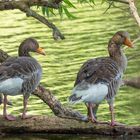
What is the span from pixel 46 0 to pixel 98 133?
2559 mm

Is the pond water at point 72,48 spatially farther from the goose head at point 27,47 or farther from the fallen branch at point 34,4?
the goose head at point 27,47

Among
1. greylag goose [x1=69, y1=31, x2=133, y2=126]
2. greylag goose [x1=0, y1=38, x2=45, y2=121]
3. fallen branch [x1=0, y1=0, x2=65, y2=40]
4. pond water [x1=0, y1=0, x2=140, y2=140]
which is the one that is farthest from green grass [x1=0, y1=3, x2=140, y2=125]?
fallen branch [x1=0, y1=0, x2=65, y2=40]

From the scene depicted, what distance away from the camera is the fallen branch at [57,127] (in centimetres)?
1395

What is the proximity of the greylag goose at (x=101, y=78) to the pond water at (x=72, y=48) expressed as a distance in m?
A: 0.96

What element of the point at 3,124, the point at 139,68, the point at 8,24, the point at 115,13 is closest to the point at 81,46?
the point at 139,68

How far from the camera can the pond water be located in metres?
18.4

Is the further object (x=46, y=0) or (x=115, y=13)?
(x=115, y=13)

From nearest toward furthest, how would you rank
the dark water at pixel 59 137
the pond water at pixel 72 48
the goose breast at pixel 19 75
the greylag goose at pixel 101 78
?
1. the greylag goose at pixel 101 78
2. the goose breast at pixel 19 75
3. the dark water at pixel 59 137
4. the pond water at pixel 72 48

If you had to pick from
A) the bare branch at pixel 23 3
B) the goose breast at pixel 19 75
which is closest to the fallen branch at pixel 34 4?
the bare branch at pixel 23 3

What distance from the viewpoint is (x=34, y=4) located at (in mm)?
13656

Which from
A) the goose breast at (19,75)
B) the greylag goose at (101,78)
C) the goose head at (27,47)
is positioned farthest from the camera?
the goose head at (27,47)

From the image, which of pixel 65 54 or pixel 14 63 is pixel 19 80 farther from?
pixel 65 54

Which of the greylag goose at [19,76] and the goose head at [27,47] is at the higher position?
the goose head at [27,47]

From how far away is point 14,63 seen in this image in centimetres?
1389
